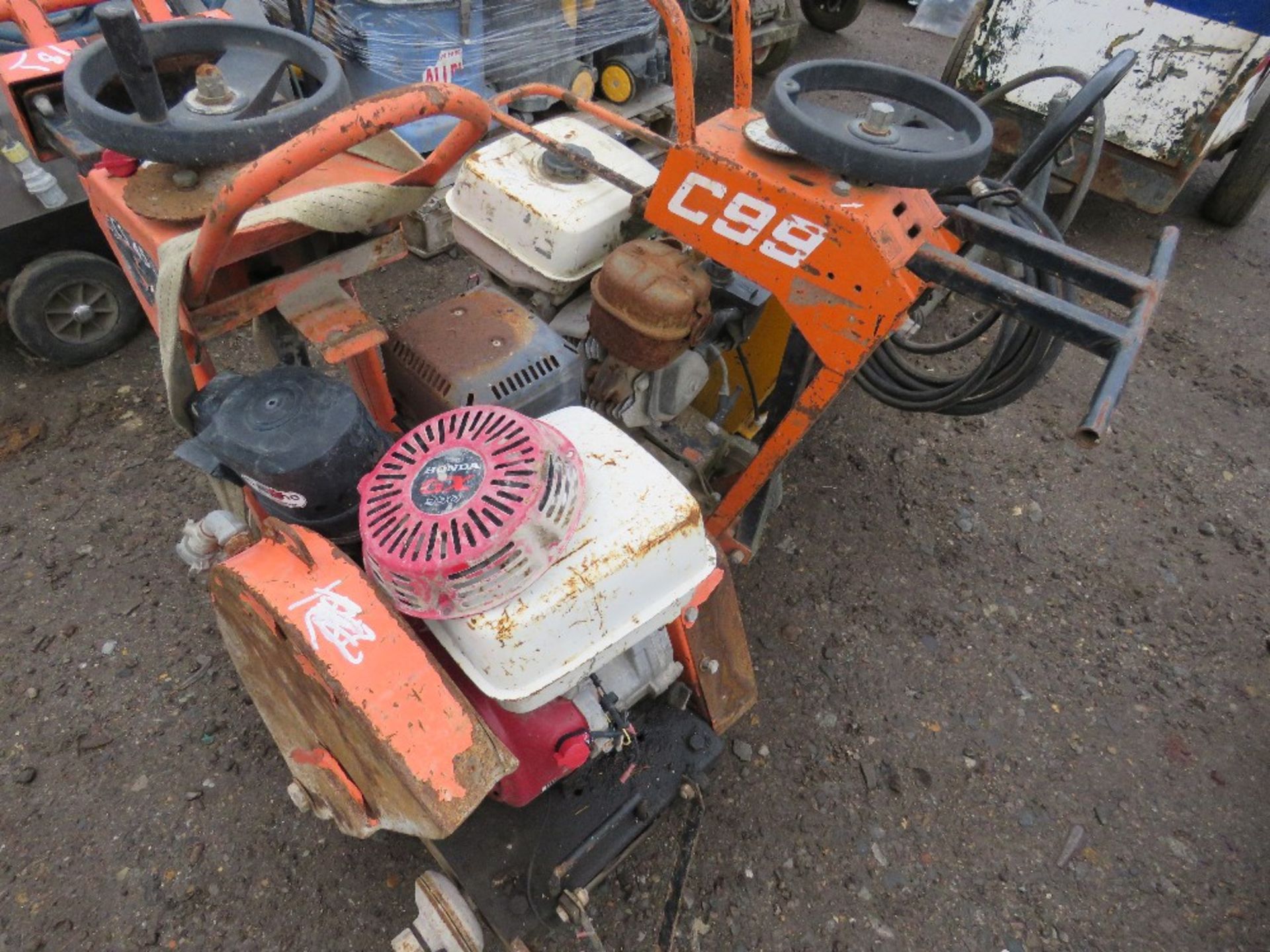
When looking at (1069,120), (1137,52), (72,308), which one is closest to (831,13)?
(1137,52)

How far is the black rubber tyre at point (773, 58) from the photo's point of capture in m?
4.87

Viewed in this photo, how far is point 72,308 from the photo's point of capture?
2648 millimetres

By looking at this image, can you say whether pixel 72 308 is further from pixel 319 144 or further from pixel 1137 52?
pixel 1137 52

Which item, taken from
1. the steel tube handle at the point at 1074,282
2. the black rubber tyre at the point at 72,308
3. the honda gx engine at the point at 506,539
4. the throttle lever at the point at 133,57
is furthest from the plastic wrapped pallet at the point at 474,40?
the steel tube handle at the point at 1074,282

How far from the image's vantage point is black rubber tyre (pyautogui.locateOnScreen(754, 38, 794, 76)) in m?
4.87

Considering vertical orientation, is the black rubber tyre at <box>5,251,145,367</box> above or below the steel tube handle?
below

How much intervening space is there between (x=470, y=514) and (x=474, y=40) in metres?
2.51

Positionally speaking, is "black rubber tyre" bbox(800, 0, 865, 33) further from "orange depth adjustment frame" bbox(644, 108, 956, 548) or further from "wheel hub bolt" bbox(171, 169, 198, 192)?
"wheel hub bolt" bbox(171, 169, 198, 192)

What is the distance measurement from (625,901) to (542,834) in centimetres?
50

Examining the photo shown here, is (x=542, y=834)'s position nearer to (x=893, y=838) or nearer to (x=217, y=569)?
(x=217, y=569)

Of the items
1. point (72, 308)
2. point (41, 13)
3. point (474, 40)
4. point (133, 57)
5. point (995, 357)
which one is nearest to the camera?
point (133, 57)

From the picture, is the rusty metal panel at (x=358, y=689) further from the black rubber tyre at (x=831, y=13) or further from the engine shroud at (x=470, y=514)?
the black rubber tyre at (x=831, y=13)

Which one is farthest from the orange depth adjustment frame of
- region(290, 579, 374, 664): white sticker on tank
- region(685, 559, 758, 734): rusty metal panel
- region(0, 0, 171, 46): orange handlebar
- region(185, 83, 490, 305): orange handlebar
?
region(0, 0, 171, 46): orange handlebar

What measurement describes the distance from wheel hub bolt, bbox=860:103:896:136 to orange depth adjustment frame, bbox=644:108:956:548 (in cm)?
10
